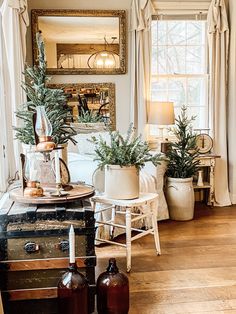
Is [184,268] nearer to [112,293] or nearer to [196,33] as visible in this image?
[112,293]

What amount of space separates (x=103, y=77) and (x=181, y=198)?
1.78 m

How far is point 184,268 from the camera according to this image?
10.9 ft

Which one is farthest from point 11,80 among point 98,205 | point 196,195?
point 196,195

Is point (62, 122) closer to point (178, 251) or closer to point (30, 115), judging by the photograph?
point (30, 115)

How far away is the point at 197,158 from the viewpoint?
5074mm

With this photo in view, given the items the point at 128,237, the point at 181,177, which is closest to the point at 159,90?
the point at 181,177

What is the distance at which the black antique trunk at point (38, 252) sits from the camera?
2299mm

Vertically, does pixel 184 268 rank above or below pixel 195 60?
below

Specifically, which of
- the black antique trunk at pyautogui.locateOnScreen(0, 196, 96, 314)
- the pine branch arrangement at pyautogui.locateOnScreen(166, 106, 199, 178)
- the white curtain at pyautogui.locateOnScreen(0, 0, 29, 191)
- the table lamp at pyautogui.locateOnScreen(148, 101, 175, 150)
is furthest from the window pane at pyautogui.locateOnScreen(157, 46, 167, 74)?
the black antique trunk at pyautogui.locateOnScreen(0, 196, 96, 314)

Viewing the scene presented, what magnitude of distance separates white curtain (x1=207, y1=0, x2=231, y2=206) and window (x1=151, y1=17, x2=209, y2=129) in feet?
0.57

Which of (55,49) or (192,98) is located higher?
(55,49)

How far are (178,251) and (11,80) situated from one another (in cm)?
203

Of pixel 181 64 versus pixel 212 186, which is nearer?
pixel 212 186

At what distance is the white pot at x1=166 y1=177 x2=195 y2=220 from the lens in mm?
4676
